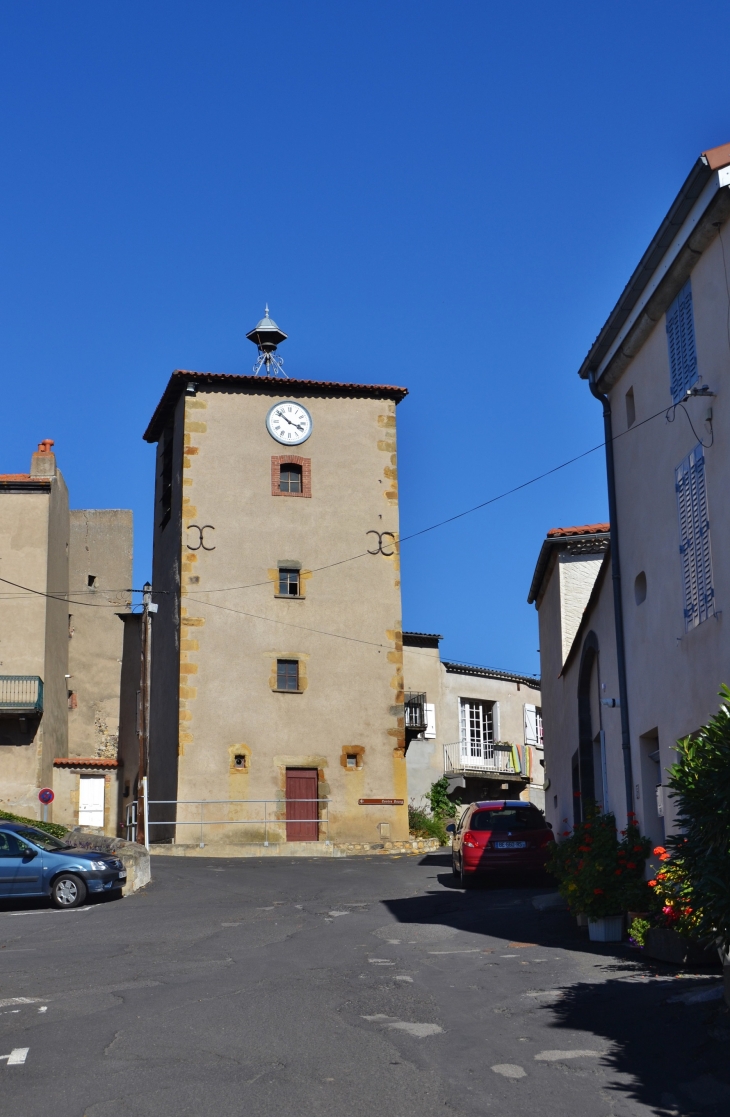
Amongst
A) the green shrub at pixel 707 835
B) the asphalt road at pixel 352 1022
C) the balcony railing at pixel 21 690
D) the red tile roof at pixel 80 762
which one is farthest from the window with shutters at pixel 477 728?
the green shrub at pixel 707 835

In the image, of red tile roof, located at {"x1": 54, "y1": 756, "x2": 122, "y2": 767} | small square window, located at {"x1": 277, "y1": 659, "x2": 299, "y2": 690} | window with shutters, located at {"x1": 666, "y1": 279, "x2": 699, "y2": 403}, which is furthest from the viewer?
red tile roof, located at {"x1": 54, "y1": 756, "x2": 122, "y2": 767}

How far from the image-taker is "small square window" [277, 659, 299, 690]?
32.8 m

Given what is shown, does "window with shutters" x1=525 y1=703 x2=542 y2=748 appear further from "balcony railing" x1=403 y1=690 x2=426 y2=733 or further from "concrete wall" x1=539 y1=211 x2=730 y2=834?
"concrete wall" x1=539 y1=211 x2=730 y2=834

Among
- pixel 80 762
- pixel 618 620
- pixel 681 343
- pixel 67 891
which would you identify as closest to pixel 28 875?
pixel 67 891

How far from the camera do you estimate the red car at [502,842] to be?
1975cm

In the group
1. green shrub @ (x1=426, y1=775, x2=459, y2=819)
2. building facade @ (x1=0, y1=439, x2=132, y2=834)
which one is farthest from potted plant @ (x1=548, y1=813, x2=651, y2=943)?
green shrub @ (x1=426, y1=775, x2=459, y2=819)

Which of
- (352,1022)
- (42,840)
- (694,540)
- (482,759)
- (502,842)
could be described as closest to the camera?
(352,1022)

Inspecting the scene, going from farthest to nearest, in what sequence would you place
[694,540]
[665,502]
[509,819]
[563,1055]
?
[509,819] < [665,502] < [694,540] < [563,1055]

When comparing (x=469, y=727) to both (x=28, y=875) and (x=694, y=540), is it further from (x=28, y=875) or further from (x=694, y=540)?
(x=694, y=540)

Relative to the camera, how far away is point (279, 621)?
3309cm

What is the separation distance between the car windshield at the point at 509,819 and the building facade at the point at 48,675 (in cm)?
1730

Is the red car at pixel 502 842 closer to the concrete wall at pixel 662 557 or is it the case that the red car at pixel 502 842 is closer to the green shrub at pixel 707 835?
the concrete wall at pixel 662 557

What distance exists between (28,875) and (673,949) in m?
11.6

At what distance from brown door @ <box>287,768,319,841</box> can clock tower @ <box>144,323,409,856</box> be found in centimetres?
5
